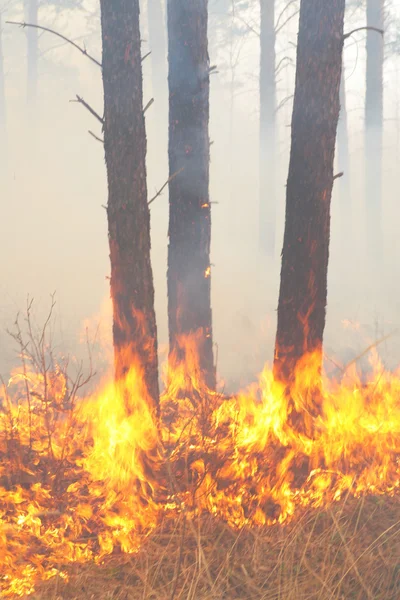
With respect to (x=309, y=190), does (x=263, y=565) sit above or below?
below

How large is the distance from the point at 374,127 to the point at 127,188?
1378 centimetres

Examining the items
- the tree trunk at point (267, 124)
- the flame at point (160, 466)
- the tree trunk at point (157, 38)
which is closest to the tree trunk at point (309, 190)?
the flame at point (160, 466)

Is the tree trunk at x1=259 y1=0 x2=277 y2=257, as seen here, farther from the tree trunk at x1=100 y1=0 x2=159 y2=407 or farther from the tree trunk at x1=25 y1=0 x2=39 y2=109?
the tree trunk at x1=100 y1=0 x2=159 y2=407

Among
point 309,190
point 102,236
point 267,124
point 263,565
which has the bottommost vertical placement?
point 263,565

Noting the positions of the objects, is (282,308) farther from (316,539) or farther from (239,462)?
(316,539)

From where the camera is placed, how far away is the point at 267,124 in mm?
17484

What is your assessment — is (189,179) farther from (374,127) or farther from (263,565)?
(374,127)

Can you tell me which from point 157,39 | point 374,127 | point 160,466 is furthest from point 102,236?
point 160,466

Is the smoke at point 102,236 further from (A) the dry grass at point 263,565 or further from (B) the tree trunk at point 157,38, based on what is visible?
(A) the dry grass at point 263,565

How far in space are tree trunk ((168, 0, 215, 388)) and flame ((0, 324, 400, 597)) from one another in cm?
148

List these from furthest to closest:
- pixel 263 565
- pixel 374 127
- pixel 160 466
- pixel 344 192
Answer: pixel 344 192 < pixel 374 127 < pixel 160 466 < pixel 263 565

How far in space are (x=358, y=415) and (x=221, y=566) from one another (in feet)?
8.29

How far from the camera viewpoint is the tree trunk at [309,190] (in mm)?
5621

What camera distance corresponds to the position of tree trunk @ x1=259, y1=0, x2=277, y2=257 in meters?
16.9
